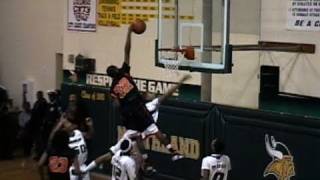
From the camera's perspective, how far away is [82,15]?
15195mm

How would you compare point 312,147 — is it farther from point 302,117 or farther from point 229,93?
point 229,93

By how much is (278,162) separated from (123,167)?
8.47 ft

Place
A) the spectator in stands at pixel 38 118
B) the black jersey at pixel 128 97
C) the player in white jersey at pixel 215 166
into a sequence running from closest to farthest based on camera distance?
1. the black jersey at pixel 128 97
2. the player in white jersey at pixel 215 166
3. the spectator in stands at pixel 38 118

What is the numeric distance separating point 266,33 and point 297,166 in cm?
241

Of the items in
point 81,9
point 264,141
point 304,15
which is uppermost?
point 81,9

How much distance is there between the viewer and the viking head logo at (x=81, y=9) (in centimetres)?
1508

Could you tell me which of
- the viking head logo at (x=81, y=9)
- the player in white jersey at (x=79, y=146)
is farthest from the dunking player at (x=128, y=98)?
the viking head logo at (x=81, y=9)

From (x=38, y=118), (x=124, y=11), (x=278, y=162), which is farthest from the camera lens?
(x=38, y=118)

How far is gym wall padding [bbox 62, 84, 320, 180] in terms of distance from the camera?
10320mm

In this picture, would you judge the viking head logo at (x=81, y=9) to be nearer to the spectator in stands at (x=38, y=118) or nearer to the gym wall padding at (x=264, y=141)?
the spectator in stands at (x=38, y=118)

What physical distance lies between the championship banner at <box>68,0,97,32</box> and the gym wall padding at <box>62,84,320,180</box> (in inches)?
92.7

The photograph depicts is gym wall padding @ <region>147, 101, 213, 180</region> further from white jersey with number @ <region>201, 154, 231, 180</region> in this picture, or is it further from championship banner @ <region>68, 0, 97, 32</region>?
championship banner @ <region>68, 0, 97, 32</region>

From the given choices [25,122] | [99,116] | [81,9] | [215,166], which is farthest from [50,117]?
[215,166]

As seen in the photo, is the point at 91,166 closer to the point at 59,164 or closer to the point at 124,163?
the point at 124,163
